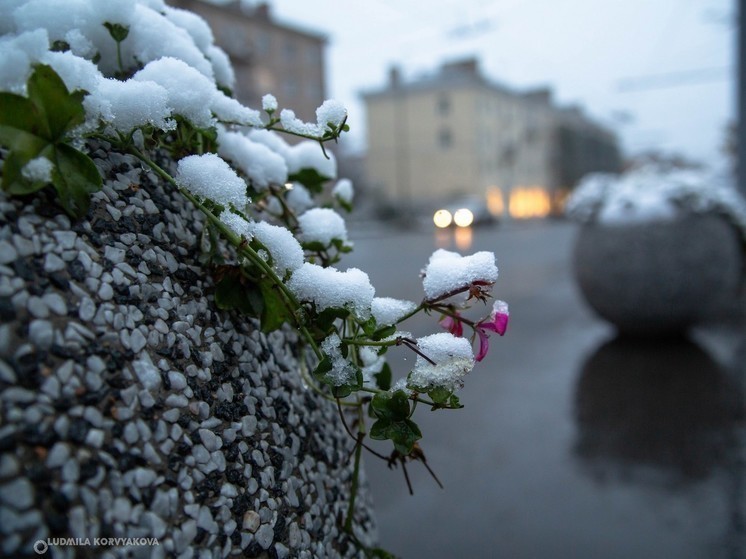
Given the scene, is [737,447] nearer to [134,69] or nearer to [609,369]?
[609,369]

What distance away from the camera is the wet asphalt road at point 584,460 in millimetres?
2076

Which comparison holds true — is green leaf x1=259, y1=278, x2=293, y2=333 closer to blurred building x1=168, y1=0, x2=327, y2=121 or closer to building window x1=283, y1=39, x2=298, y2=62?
blurred building x1=168, y1=0, x2=327, y2=121

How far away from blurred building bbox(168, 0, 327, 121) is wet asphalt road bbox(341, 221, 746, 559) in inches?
982

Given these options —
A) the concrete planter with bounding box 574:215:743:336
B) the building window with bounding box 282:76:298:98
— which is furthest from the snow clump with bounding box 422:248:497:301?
the building window with bounding box 282:76:298:98

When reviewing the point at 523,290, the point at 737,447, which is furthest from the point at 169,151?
the point at 523,290

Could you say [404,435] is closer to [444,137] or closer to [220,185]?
[220,185]

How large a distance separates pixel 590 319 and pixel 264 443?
17.7 ft

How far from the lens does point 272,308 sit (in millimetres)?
670

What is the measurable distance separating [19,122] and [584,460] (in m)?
2.68

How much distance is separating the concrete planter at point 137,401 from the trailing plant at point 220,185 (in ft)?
0.10

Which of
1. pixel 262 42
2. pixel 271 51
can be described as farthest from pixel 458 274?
pixel 271 51

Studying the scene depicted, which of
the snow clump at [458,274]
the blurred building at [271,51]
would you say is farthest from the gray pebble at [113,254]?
the blurred building at [271,51]

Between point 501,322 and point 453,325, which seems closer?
point 501,322

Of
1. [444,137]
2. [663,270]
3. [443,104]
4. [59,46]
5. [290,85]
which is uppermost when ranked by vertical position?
[290,85]
